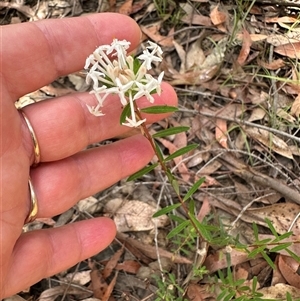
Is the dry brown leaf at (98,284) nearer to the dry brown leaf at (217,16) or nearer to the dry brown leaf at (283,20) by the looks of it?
the dry brown leaf at (217,16)

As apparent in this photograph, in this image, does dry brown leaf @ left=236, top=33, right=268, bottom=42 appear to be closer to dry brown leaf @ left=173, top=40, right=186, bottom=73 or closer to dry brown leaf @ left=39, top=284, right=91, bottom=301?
dry brown leaf @ left=173, top=40, right=186, bottom=73

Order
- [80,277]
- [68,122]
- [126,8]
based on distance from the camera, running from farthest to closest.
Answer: [126,8]
[80,277]
[68,122]

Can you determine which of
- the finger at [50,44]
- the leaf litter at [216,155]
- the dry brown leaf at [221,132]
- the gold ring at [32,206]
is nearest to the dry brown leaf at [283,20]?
the leaf litter at [216,155]

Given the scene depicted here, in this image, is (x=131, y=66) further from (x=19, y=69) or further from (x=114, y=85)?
(x=19, y=69)

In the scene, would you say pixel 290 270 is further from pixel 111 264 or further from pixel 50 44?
pixel 50 44

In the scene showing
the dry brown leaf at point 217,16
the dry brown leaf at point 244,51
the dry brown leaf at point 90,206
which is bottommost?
the dry brown leaf at point 90,206

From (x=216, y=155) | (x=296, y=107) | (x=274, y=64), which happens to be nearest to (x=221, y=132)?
(x=216, y=155)
